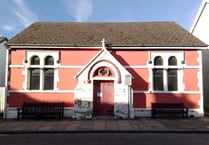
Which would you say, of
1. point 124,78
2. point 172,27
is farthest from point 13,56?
point 172,27

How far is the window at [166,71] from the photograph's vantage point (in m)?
13.3

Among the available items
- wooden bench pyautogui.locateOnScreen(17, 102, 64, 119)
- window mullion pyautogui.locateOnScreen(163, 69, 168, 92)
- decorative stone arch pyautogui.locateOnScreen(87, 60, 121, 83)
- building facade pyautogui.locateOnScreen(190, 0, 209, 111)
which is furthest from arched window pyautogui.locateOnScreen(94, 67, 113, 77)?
building facade pyautogui.locateOnScreen(190, 0, 209, 111)

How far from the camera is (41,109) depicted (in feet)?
40.6

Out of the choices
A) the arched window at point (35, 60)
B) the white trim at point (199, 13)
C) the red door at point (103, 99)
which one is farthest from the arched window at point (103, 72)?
the white trim at point (199, 13)

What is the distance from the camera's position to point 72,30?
16016mm

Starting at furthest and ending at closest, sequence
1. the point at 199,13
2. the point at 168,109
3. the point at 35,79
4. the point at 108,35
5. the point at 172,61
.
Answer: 1. the point at 199,13
2. the point at 108,35
3. the point at 172,61
4. the point at 35,79
5. the point at 168,109

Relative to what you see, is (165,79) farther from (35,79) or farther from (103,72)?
(35,79)

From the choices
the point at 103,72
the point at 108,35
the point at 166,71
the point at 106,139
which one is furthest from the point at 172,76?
the point at 106,139

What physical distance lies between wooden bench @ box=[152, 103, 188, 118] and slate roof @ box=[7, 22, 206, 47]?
416 cm

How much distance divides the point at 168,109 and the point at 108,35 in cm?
715

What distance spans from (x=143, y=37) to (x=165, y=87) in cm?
416

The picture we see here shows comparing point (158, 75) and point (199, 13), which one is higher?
point (199, 13)

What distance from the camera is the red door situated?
12.6 metres

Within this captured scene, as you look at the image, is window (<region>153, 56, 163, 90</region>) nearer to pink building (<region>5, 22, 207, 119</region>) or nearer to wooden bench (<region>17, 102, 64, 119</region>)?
pink building (<region>5, 22, 207, 119</region>)
